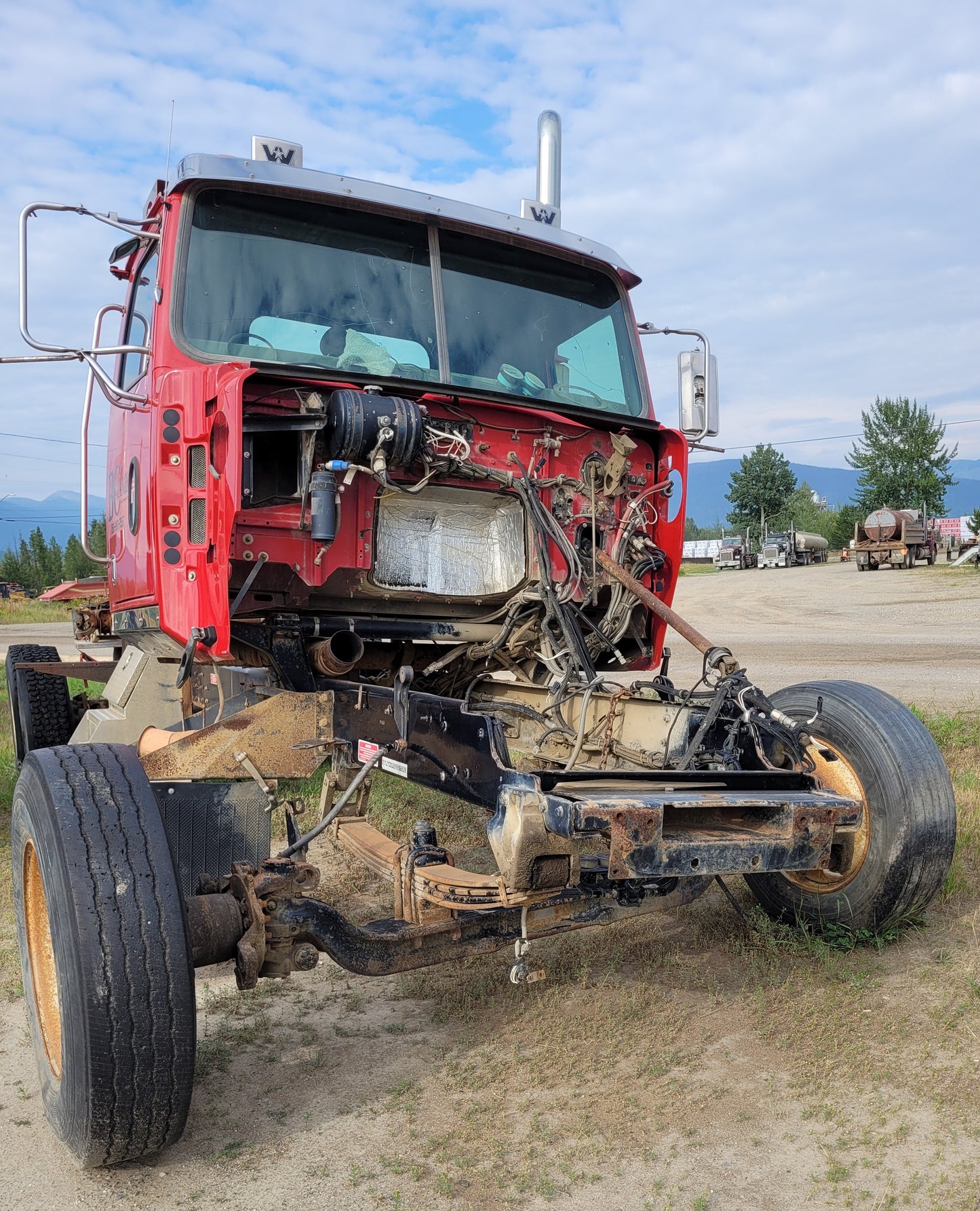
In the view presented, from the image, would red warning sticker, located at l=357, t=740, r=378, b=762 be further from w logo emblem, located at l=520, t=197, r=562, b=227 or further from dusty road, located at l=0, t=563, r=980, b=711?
dusty road, located at l=0, t=563, r=980, b=711

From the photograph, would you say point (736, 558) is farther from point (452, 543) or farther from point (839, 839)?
point (839, 839)

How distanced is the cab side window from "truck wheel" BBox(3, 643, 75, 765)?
228 centimetres

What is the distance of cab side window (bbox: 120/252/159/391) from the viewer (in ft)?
14.7

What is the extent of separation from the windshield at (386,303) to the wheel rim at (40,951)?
2086 mm

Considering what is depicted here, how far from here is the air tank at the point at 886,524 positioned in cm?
3569

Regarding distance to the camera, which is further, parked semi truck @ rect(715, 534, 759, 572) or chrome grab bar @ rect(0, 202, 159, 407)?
parked semi truck @ rect(715, 534, 759, 572)

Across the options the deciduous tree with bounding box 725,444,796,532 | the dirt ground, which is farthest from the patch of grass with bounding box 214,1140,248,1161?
the deciduous tree with bounding box 725,444,796,532

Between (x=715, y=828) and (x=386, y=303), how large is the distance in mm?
2648

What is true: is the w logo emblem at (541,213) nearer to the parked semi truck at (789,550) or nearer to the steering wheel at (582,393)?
the steering wheel at (582,393)

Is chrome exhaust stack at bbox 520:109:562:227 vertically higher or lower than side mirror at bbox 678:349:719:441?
higher

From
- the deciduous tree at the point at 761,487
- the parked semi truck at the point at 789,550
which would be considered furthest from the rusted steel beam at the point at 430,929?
the deciduous tree at the point at 761,487

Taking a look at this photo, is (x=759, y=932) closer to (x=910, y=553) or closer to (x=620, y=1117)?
(x=620, y=1117)

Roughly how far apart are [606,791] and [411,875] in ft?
2.17

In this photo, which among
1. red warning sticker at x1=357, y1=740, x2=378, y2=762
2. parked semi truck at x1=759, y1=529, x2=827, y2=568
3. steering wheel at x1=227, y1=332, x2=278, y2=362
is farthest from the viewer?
parked semi truck at x1=759, y1=529, x2=827, y2=568
